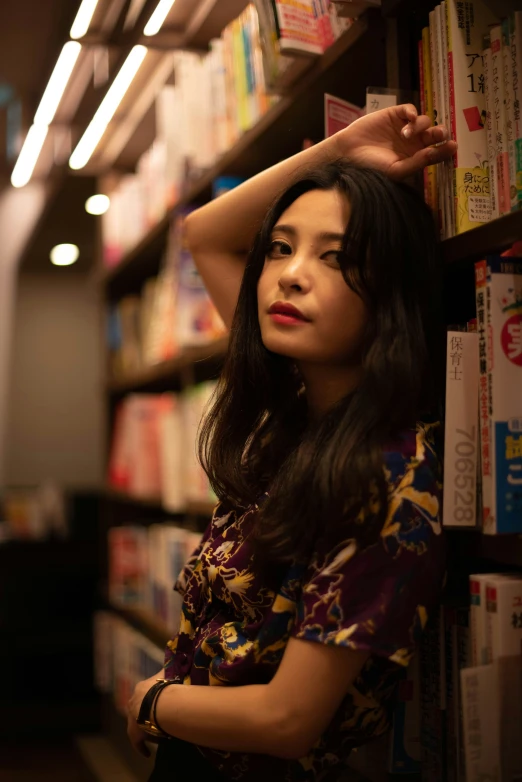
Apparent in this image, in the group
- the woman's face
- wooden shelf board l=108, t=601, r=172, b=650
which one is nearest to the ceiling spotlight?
wooden shelf board l=108, t=601, r=172, b=650

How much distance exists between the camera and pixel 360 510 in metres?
0.97

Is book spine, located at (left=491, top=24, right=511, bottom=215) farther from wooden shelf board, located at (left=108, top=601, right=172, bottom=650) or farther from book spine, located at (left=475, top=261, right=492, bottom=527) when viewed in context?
wooden shelf board, located at (left=108, top=601, right=172, bottom=650)

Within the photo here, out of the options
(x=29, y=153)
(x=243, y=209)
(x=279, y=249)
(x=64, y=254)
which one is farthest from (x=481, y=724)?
(x=64, y=254)

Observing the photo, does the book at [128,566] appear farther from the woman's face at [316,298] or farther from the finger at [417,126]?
the finger at [417,126]

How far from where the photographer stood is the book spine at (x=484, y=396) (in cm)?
105

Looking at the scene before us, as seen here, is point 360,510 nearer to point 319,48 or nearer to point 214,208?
point 214,208

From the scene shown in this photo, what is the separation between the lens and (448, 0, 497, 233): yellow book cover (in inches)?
45.0

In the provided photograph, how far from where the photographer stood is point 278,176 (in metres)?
1.37

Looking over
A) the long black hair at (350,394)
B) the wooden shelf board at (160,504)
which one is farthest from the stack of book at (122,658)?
the long black hair at (350,394)

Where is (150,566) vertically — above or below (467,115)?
below

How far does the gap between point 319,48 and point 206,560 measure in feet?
2.97

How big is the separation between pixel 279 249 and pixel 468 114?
1.05 feet

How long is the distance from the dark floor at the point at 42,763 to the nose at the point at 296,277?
2.25 m

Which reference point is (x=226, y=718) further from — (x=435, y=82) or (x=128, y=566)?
(x=128, y=566)
